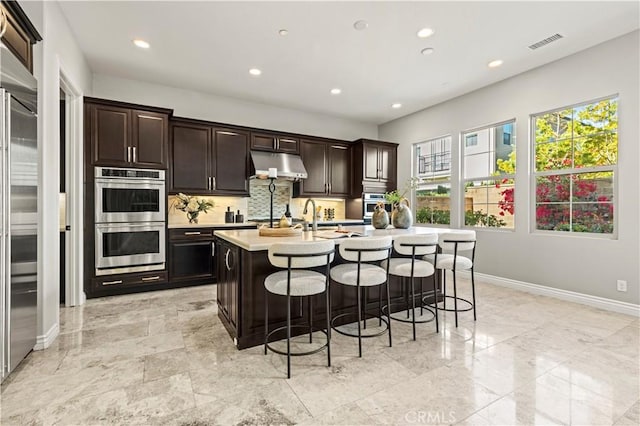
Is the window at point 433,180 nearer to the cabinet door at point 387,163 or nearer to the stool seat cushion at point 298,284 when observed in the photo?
the cabinet door at point 387,163

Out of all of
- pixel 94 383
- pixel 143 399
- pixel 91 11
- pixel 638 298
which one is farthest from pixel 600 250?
pixel 91 11

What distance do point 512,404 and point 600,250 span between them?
2853 millimetres

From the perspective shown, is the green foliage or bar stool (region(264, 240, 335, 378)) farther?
the green foliage

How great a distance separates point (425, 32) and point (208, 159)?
3499 mm

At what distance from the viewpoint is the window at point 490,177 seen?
449 centimetres

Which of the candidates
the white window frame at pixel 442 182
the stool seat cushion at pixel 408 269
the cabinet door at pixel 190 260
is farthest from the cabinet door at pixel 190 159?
the white window frame at pixel 442 182

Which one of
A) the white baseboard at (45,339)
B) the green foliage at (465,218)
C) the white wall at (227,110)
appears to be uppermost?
the white wall at (227,110)

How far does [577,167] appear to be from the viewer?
3.78 m

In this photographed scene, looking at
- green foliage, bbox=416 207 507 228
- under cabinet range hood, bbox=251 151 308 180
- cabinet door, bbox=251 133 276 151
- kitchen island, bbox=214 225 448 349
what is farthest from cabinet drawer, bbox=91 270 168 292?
green foliage, bbox=416 207 507 228

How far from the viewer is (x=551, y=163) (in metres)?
4.02

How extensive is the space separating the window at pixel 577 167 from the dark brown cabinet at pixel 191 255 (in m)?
4.75

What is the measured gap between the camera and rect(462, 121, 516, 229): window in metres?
4.49

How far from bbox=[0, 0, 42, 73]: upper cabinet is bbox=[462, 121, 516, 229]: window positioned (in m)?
5.46

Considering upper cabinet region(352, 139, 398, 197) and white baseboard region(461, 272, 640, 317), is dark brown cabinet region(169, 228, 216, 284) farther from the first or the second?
white baseboard region(461, 272, 640, 317)
